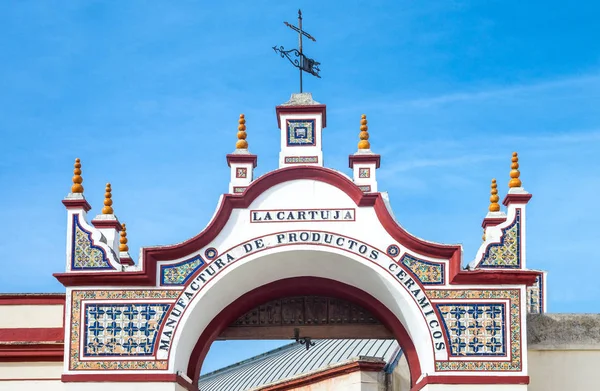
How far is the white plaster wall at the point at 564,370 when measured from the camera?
20.8 meters

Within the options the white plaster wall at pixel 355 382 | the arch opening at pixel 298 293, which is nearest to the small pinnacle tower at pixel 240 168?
the arch opening at pixel 298 293

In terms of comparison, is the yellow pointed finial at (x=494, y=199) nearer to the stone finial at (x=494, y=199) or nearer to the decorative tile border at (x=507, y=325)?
the stone finial at (x=494, y=199)

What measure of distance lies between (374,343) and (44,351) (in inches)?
373

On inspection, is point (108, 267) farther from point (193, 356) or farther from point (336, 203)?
point (336, 203)

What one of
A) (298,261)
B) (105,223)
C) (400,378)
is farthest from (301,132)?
(400,378)

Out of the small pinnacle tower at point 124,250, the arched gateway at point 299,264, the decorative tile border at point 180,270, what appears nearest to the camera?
the arched gateway at point 299,264

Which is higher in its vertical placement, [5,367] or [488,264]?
[488,264]

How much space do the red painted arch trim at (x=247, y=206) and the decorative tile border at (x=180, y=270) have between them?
116 millimetres

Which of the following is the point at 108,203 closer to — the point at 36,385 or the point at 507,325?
the point at 36,385

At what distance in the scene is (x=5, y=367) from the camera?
2112cm

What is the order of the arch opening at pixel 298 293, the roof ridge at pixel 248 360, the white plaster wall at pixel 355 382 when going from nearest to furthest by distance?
the arch opening at pixel 298 293 → the white plaster wall at pixel 355 382 → the roof ridge at pixel 248 360

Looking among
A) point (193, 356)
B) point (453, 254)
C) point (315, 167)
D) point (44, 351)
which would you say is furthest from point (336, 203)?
point (44, 351)

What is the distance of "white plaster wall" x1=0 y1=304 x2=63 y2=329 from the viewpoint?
849 inches

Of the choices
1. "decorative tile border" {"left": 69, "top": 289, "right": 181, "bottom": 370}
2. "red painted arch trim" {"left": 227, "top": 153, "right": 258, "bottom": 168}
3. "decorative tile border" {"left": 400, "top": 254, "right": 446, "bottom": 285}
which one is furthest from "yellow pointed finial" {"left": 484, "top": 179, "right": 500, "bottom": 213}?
"decorative tile border" {"left": 69, "top": 289, "right": 181, "bottom": 370}
